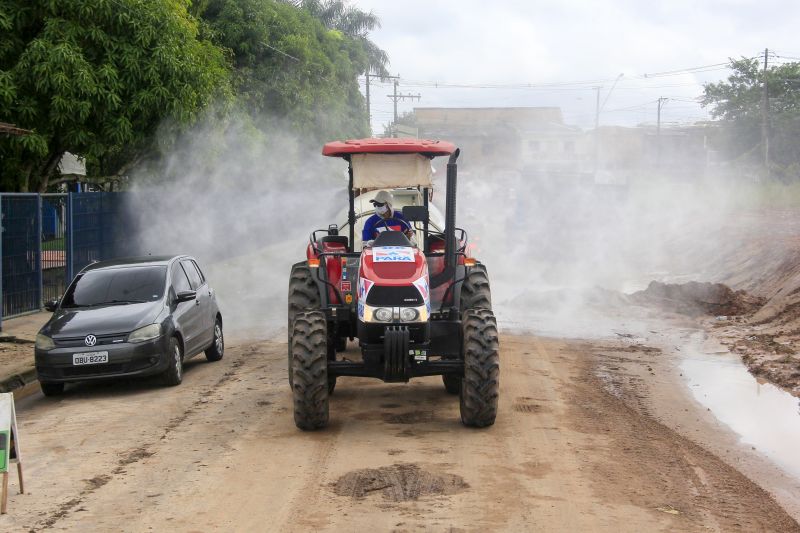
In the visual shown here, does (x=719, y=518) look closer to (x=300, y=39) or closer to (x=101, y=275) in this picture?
(x=101, y=275)

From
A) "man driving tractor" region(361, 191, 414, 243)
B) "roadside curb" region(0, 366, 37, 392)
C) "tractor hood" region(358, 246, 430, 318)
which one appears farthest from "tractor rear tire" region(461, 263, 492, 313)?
"roadside curb" region(0, 366, 37, 392)

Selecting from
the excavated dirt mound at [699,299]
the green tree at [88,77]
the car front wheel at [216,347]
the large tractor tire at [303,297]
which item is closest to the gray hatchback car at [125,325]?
the car front wheel at [216,347]

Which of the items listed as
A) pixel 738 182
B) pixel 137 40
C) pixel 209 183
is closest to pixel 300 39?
pixel 209 183

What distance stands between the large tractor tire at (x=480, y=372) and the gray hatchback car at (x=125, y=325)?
14.8ft

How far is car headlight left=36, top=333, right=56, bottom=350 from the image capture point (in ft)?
39.7

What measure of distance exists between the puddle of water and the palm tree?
4894cm

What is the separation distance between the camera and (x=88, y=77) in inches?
728

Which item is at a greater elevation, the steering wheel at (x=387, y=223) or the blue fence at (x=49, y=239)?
the steering wheel at (x=387, y=223)

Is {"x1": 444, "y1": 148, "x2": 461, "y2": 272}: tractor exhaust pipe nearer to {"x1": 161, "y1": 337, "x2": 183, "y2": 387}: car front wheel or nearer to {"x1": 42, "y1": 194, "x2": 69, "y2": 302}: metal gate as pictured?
{"x1": 161, "y1": 337, "x2": 183, "y2": 387}: car front wheel

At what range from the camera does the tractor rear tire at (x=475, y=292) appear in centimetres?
1088

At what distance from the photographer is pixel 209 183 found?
31.4 metres

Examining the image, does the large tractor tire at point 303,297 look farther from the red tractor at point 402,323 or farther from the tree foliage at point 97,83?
the tree foliage at point 97,83

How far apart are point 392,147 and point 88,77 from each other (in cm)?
963

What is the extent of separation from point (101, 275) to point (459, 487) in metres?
7.62
